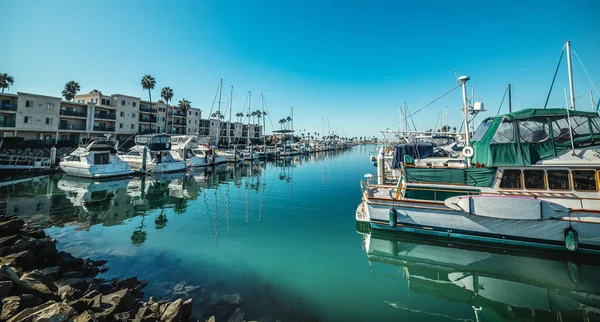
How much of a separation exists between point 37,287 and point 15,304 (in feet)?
3.53

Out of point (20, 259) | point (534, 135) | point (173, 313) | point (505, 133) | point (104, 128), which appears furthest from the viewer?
point (104, 128)

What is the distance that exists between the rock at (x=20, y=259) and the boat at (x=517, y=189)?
12.7 meters

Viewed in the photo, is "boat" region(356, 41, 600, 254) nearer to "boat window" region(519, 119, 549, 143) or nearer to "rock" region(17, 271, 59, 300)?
"boat window" region(519, 119, 549, 143)

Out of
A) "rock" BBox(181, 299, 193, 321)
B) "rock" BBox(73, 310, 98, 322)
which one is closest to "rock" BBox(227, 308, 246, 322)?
"rock" BBox(181, 299, 193, 321)

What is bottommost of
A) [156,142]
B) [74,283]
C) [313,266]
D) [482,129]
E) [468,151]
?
[313,266]

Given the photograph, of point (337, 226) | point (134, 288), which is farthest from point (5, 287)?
point (337, 226)

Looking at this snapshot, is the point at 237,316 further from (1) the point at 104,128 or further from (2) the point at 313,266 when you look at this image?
(1) the point at 104,128

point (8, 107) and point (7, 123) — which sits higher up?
point (8, 107)

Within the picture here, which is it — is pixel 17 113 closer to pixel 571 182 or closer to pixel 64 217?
pixel 64 217

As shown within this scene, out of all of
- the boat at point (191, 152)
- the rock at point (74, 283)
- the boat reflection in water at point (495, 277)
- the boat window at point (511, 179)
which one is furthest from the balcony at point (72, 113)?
the boat window at point (511, 179)

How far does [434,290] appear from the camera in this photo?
7.86 metres

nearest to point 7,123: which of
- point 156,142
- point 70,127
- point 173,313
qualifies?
point 70,127

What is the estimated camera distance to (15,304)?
190 inches

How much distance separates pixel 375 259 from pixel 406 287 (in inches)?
76.1
